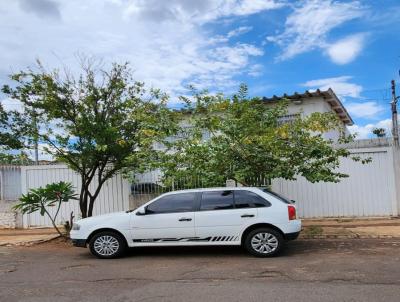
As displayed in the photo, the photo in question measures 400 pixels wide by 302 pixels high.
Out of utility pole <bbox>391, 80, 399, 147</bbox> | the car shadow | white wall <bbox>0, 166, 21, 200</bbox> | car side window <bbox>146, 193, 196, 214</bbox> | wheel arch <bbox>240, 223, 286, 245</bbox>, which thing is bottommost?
the car shadow

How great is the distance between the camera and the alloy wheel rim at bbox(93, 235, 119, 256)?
10.4 metres

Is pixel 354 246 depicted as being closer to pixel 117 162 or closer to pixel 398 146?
pixel 398 146

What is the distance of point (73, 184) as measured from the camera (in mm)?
17062

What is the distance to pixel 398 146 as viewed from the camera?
1513 cm

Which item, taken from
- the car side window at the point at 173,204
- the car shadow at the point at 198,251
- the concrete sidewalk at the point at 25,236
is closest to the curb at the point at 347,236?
the car shadow at the point at 198,251

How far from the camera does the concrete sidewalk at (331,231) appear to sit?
12.4 meters

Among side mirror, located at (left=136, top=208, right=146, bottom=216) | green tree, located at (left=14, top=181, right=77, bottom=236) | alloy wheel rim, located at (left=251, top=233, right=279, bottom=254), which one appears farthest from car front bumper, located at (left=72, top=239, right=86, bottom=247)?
alloy wheel rim, located at (left=251, top=233, right=279, bottom=254)

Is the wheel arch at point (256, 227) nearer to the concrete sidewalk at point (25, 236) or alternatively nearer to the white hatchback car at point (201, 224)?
the white hatchback car at point (201, 224)

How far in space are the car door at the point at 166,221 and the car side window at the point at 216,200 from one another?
24cm

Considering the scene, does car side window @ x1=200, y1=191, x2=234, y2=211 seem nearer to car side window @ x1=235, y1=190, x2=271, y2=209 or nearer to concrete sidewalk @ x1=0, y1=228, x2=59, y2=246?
car side window @ x1=235, y1=190, x2=271, y2=209

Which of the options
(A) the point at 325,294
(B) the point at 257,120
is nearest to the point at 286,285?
(A) the point at 325,294

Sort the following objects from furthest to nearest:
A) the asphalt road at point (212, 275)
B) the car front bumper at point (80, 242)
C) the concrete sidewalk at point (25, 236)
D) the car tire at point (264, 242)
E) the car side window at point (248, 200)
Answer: the concrete sidewalk at point (25, 236)
the car front bumper at point (80, 242)
the car side window at point (248, 200)
the car tire at point (264, 242)
the asphalt road at point (212, 275)

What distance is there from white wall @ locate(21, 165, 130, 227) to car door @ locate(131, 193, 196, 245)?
644 centimetres

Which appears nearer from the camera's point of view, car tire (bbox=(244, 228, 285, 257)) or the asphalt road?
the asphalt road
